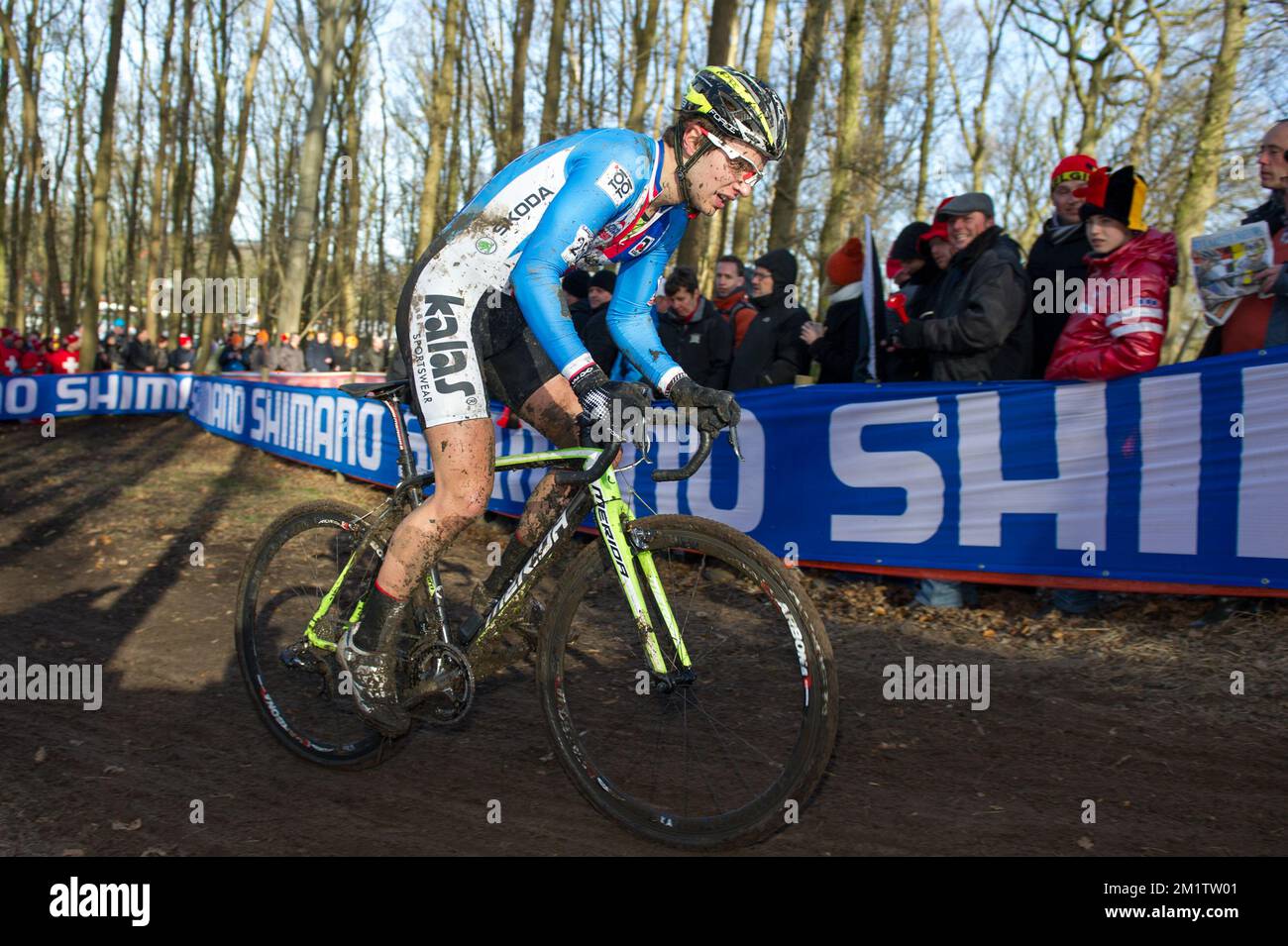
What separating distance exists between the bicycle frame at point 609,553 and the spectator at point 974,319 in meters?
3.39

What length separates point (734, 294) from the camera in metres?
8.57

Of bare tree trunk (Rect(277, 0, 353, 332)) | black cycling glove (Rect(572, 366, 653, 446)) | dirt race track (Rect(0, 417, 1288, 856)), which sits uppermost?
bare tree trunk (Rect(277, 0, 353, 332))

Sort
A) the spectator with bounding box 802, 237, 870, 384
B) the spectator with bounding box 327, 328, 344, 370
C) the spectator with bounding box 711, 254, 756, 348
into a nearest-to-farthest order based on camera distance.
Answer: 1. the spectator with bounding box 802, 237, 870, 384
2. the spectator with bounding box 711, 254, 756, 348
3. the spectator with bounding box 327, 328, 344, 370

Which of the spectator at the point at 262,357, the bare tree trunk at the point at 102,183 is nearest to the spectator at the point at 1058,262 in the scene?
the spectator at the point at 262,357

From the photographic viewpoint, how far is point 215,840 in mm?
3164

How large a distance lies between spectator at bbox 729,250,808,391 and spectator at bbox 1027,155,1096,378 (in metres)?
1.80

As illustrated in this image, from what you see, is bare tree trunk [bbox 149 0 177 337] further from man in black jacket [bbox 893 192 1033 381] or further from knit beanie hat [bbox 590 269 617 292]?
man in black jacket [bbox 893 192 1033 381]

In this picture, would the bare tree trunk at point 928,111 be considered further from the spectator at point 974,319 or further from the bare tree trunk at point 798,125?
the spectator at point 974,319

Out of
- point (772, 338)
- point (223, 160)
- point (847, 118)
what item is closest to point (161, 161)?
point (223, 160)

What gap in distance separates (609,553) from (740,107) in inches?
58.5

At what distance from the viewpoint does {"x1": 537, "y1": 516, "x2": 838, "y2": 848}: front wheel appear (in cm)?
285

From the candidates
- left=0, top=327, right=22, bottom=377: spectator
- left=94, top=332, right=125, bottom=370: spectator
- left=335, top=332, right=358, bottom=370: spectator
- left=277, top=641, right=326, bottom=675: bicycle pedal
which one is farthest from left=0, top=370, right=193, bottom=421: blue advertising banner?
left=94, top=332, right=125, bottom=370: spectator

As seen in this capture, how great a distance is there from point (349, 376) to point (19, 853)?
18.0 meters

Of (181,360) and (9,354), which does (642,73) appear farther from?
(181,360)
